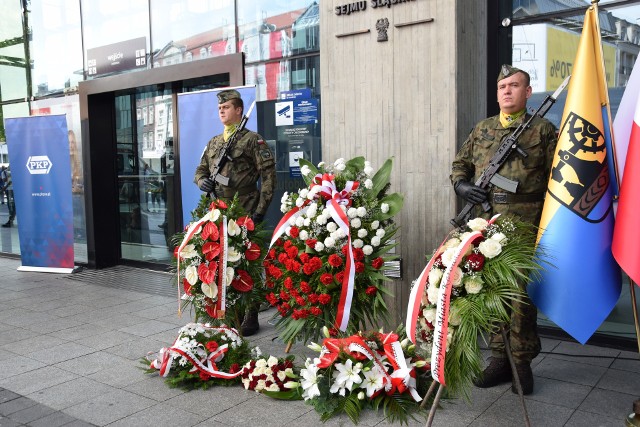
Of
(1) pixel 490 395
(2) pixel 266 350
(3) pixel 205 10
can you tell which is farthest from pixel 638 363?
(3) pixel 205 10

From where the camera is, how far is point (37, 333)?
5.66 m

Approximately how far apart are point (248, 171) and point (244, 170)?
39 mm

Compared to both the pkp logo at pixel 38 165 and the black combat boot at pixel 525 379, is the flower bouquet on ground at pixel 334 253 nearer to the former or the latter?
the black combat boot at pixel 525 379

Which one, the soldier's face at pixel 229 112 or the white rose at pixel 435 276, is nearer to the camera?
the white rose at pixel 435 276

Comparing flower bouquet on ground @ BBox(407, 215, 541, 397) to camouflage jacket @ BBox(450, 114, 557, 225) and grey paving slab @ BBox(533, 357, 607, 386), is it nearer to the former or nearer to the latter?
camouflage jacket @ BBox(450, 114, 557, 225)

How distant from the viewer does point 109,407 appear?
3844mm

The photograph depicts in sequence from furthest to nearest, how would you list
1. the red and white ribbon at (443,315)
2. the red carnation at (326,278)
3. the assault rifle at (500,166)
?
1. the red carnation at (326,278)
2. the assault rifle at (500,166)
3. the red and white ribbon at (443,315)

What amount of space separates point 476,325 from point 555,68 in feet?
10.3

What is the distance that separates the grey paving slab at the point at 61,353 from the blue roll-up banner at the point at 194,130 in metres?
2.29

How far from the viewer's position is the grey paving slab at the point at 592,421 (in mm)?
3434

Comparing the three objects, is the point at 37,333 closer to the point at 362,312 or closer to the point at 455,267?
the point at 362,312

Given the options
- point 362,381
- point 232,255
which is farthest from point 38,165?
point 362,381

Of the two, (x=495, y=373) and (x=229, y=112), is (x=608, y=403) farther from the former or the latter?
(x=229, y=112)

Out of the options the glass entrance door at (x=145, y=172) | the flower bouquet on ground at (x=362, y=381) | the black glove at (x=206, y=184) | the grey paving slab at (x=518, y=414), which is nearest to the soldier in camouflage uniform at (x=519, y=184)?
the grey paving slab at (x=518, y=414)
